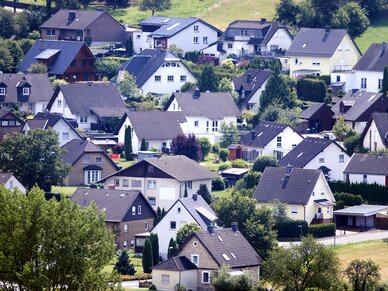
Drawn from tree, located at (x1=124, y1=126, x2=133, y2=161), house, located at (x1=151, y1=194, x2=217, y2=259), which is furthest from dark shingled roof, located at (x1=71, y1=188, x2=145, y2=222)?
tree, located at (x1=124, y1=126, x2=133, y2=161)

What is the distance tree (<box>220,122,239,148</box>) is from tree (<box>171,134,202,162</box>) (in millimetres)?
2991

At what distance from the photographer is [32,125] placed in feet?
413

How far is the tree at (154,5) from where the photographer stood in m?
166

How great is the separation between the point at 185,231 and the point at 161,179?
14.1m

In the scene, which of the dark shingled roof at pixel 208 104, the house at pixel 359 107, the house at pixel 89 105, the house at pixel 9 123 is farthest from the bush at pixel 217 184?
the house at pixel 89 105

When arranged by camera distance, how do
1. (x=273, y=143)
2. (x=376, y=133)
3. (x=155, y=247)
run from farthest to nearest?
1. (x=273, y=143)
2. (x=376, y=133)
3. (x=155, y=247)

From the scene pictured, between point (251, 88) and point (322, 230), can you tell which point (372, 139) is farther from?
point (251, 88)

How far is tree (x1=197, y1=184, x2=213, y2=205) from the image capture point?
4318 inches

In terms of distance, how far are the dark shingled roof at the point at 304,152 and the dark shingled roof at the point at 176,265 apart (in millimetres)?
22444

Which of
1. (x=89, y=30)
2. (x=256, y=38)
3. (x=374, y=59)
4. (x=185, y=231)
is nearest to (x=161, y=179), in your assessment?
(x=185, y=231)

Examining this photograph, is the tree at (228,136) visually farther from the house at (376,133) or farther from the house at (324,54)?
the house at (324,54)

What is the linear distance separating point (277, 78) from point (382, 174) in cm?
2263

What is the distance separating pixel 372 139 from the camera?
12081 cm

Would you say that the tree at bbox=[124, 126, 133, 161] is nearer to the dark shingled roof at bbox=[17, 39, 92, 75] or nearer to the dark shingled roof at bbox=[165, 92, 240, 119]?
the dark shingled roof at bbox=[165, 92, 240, 119]
